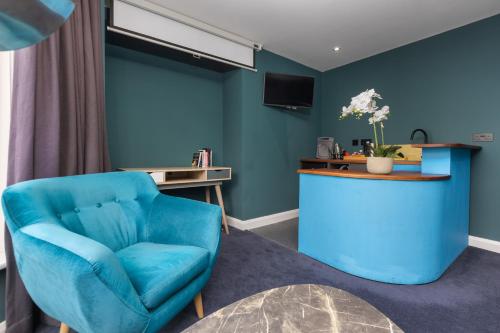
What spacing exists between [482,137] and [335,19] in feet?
6.75

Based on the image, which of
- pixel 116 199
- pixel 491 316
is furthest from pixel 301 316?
pixel 491 316

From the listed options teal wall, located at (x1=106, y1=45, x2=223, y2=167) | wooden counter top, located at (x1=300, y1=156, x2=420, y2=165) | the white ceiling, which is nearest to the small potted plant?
wooden counter top, located at (x1=300, y1=156, x2=420, y2=165)

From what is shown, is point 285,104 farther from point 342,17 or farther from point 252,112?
point 342,17

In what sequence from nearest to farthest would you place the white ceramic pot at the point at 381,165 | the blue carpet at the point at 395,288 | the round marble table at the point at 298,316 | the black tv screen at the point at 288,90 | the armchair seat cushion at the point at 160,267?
the round marble table at the point at 298,316, the armchair seat cushion at the point at 160,267, the blue carpet at the point at 395,288, the white ceramic pot at the point at 381,165, the black tv screen at the point at 288,90

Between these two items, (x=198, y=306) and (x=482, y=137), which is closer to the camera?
(x=198, y=306)

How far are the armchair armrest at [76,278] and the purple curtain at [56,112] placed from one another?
1.98ft

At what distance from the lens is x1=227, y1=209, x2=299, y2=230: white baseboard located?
325 centimetres

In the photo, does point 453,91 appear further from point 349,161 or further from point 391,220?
point 391,220

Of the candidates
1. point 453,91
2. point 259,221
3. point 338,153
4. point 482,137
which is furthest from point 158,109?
point 482,137

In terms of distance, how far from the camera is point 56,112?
1469 millimetres

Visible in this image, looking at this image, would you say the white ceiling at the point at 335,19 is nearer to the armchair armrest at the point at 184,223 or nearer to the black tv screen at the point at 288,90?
the black tv screen at the point at 288,90

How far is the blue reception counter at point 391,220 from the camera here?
182 cm

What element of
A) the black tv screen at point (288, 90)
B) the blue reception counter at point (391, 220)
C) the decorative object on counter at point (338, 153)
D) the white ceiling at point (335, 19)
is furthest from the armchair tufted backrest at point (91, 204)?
the decorative object on counter at point (338, 153)

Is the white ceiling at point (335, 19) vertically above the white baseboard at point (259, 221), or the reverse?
the white ceiling at point (335, 19)
